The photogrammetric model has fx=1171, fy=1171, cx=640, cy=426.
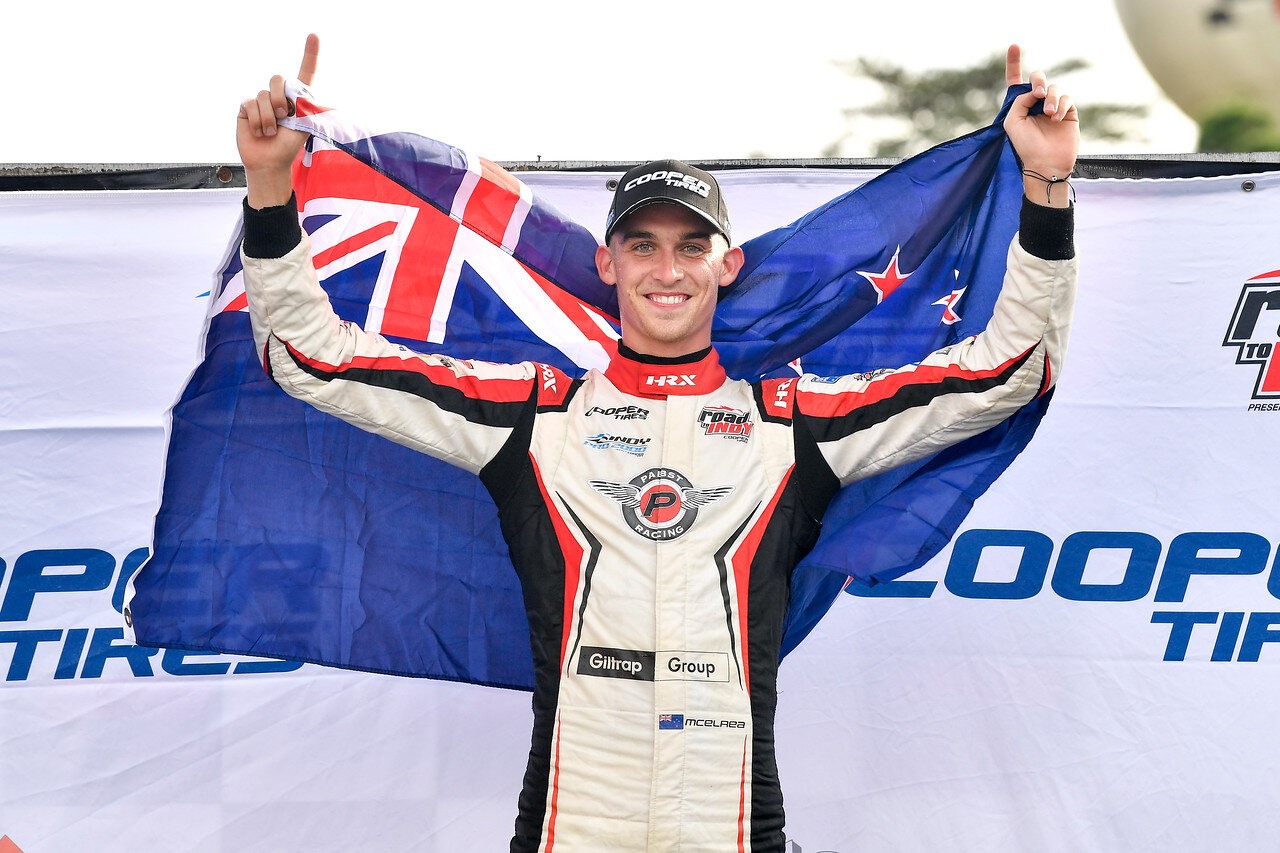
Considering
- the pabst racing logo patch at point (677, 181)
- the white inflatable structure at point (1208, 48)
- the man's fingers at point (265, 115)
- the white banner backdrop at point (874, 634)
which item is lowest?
the white banner backdrop at point (874, 634)

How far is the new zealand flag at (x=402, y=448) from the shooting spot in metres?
2.58

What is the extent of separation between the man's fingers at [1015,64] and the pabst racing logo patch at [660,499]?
98 centimetres

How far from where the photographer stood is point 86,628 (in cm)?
313

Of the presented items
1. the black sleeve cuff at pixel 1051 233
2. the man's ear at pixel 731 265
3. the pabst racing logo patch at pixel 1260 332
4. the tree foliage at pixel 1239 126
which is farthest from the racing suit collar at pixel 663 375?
the tree foliage at pixel 1239 126

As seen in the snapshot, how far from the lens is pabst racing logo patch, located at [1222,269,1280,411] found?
3.24 m

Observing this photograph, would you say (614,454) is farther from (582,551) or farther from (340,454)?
(340,454)

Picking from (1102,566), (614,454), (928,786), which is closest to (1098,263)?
(1102,566)

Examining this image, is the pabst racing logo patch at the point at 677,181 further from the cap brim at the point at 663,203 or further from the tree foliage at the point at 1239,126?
the tree foliage at the point at 1239,126

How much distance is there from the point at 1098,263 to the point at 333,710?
8.04 feet

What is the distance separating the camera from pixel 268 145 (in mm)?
2180

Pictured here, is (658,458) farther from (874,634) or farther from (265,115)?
(874,634)

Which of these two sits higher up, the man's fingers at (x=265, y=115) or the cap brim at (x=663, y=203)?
the man's fingers at (x=265, y=115)

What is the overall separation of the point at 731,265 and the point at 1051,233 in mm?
688

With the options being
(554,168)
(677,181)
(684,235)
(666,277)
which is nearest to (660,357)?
(666,277)
